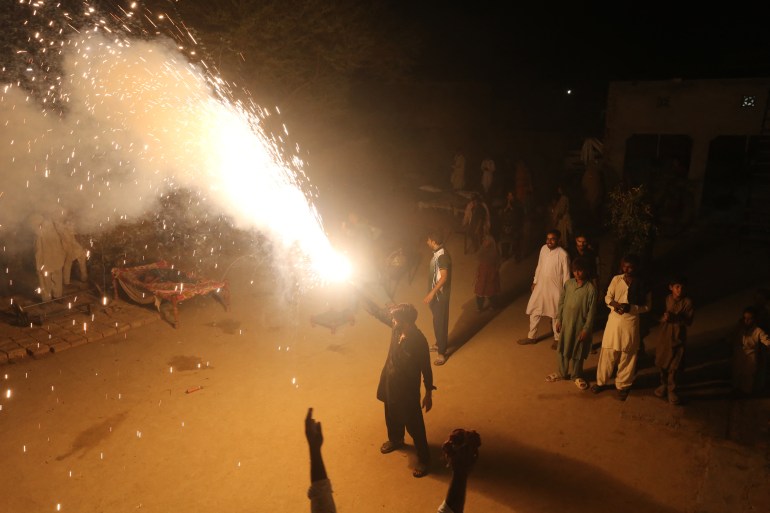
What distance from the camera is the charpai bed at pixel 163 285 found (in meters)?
9.79

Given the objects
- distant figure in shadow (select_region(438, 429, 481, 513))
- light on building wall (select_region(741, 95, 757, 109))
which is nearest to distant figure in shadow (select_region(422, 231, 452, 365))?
distant figure in shadow (select_region(438, 429, 481, 513))

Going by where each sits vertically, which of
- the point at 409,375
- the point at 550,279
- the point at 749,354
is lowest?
the point at 409,375

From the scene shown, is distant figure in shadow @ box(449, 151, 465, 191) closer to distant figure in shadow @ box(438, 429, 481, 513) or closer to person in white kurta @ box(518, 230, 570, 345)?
person in white kurta @ box(518, 230, 570, 345)

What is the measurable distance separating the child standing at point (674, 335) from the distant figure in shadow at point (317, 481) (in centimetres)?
536

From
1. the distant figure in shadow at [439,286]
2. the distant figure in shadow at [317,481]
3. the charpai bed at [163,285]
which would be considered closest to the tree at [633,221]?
the distant figure in shadow at [439,286]

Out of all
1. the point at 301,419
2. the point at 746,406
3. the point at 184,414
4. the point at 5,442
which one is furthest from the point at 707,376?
the point at 5,442

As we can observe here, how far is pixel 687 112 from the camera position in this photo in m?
15.7

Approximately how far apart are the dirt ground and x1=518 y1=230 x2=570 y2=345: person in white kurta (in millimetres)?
672

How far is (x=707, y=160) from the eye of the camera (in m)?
15.5

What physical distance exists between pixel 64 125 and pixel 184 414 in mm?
8238

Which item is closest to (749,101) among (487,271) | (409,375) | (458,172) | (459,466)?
(458,172)

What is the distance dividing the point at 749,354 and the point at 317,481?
6.09 metres

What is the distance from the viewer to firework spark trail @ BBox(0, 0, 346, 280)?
10867mm

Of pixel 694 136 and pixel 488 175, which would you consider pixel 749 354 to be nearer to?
pixel 488 175
